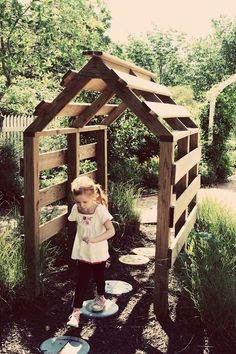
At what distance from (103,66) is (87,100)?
701 cm

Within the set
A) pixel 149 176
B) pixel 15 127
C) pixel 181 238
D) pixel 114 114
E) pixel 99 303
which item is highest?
pixel 114 114

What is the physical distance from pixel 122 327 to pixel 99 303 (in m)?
0.36

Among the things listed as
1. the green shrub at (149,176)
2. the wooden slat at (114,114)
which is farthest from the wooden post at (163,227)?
the green shrub at (149,176)

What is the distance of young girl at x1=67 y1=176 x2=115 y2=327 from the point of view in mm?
4056

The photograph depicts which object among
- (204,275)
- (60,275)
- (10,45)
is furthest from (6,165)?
(204,275)

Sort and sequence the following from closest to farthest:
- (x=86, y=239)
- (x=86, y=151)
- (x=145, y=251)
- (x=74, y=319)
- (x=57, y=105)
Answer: (x=74, y=319), (x=86, y=239), (x=57, y=105), (x=86, y=151), (x=145, y=251)

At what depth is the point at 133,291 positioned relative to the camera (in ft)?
16.3

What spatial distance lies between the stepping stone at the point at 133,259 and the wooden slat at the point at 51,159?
1.48m

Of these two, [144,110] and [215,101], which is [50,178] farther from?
[144,110]

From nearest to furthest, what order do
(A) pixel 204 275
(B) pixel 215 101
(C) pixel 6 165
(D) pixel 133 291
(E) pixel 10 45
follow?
1. (A) pixel 204 275
2. (D) pixel 133 291
3. (C) pixel 6 165
4. (E) pixel 10 45
5. (B) pixel 215 101

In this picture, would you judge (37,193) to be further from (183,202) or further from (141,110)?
(183,202)

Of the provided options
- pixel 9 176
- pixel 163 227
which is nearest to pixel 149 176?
pixel 9 176

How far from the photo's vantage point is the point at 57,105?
4.48 metres

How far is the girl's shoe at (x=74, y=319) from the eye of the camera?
3917 millimetres
